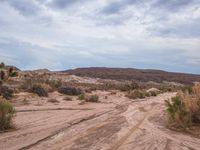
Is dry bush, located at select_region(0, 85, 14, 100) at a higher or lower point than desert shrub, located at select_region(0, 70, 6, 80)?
lower

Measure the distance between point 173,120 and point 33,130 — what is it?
6103 millimetres

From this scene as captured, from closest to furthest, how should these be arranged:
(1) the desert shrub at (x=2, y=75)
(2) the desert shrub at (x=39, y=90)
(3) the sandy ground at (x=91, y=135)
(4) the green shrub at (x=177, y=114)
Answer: (3) the sandy ground at (x=91, y=135), (4) the green shrub at (x=177, y=114), (1) the desert shrub at (x=2, y=75), (2) the desert shrub at (x=39, y=90)

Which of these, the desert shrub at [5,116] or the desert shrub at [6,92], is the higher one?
the desert shrub at [6,92]

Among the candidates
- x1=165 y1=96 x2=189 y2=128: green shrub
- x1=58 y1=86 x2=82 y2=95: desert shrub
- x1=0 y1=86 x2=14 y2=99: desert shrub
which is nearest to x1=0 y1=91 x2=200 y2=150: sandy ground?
x1=165 y1=96 x2=189 y2=128: green shrub

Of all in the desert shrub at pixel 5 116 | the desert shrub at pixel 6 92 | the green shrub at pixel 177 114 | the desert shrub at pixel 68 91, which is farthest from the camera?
the desert shrub at pixel 68 91

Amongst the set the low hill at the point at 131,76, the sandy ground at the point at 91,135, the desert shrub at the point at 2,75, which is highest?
the low hill at the point at 131,76

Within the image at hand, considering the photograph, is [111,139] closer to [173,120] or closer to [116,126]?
[116,126]

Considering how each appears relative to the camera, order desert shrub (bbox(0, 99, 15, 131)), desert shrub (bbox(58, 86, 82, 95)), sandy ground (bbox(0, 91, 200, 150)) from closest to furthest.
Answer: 1. sandy ground (bbox(0, 91, 200, 150))
2. desert shrub (bbox(0, 99, 15, 131))
3. desert shrub (bbox(58, 86, 82, 95))

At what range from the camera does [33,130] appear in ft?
47.1

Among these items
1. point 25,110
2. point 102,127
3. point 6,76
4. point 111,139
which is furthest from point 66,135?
point 6,76

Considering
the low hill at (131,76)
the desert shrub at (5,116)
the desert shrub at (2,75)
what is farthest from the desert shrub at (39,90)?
the low hill at (131,76)

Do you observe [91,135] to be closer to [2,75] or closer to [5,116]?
[5,116]

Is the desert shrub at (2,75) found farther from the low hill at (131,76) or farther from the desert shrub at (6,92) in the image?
the low hill at (131,76)

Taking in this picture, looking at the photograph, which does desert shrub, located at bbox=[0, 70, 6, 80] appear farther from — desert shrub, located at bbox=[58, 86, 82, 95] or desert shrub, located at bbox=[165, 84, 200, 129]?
desert shrub, located at bbox=[165, 84, 200, 129]
